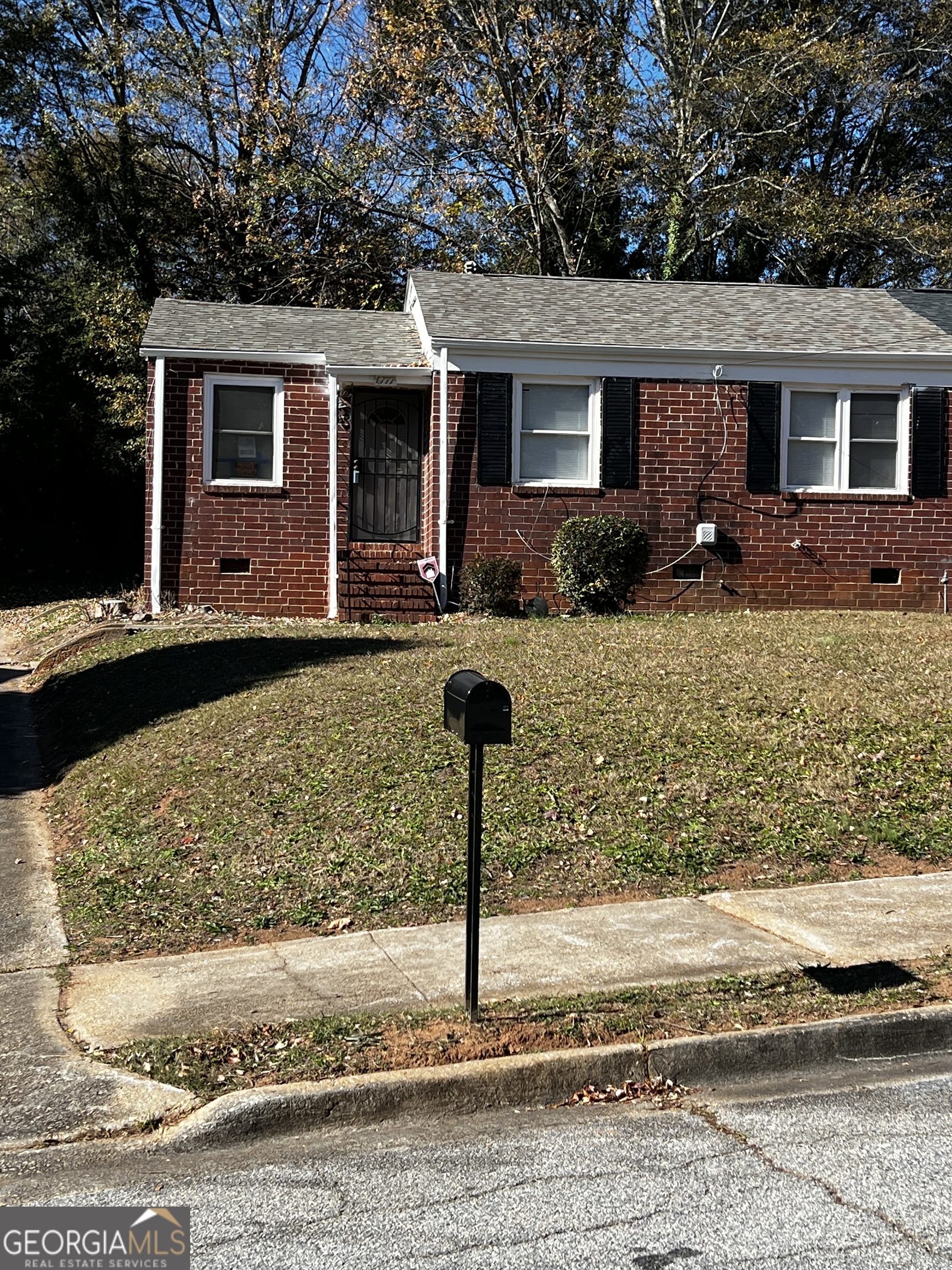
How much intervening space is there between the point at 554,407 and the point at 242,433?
14.7 ft

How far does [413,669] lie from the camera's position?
1135 cm

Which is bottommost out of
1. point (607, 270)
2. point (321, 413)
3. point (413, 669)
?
point (413, 669)

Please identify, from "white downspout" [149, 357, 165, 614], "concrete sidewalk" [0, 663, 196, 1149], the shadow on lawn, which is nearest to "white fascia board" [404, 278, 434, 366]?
"white downspout" [149, 357, 165, 614]

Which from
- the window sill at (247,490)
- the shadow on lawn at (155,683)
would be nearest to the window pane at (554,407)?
the window sill at (247,490)

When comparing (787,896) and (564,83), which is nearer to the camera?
(787,896)

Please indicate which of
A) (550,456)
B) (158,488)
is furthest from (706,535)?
(158,488)

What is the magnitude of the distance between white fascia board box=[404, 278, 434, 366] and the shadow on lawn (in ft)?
16.7

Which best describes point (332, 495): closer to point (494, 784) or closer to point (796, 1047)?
point (494, 784)

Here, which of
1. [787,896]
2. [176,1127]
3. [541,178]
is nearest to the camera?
[176,1127]

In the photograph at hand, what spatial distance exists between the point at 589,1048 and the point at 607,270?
25.3 metres

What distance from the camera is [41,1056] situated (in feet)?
15.9

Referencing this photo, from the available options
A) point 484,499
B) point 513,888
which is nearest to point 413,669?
point 513,888

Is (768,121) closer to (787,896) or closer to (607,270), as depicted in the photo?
(607,270)

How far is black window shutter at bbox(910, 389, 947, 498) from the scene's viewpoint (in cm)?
1720
